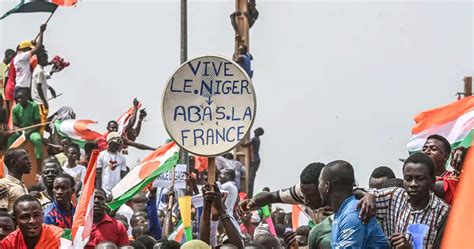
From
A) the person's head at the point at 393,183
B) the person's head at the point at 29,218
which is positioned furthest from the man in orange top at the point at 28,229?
the person's head at the point at 393,183

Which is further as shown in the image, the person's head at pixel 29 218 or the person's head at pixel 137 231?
the person's head at pixel 137 231

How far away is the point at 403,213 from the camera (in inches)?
270

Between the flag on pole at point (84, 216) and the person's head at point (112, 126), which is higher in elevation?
the person's head at point (112, 126)

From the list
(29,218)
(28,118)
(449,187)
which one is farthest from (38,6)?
(449,187)

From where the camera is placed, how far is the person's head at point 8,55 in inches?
700

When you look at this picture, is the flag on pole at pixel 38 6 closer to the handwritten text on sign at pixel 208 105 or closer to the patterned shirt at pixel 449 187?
the handwritten text on sign at pixel 208 105

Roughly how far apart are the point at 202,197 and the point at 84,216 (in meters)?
0.93

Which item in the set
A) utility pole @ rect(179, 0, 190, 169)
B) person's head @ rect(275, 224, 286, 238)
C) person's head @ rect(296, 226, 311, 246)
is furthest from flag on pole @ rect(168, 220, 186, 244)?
utility pole @ rect(179, 0, 190, 169)

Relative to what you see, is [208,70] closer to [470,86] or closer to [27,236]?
A: [27,236]

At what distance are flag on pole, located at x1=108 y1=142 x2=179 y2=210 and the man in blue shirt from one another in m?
5.65

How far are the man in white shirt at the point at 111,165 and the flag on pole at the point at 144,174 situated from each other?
2573mm

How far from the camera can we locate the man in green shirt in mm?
16781

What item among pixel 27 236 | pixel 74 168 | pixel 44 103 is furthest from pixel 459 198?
pixel 44 103

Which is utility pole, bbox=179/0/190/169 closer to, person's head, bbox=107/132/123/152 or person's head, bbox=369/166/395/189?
person's head, bbox=107/132/123/152
